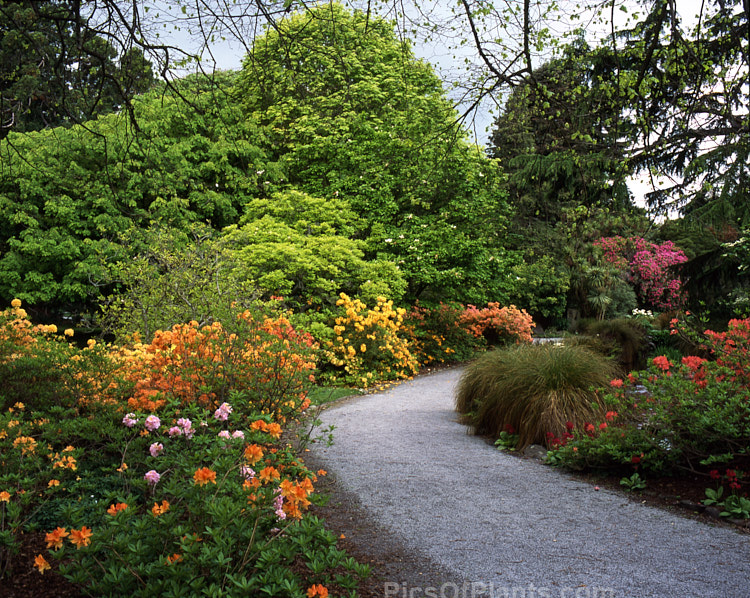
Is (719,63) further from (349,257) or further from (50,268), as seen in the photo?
(50,268)

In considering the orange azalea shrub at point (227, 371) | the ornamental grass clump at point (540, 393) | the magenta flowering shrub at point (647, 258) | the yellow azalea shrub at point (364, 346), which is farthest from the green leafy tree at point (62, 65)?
the magenta flowering shrub at point (647, 258)

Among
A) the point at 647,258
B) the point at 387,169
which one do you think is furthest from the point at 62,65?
the point at 647,258

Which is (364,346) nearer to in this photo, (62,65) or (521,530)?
(521,530)

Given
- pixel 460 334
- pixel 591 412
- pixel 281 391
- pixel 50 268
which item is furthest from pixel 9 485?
pixel 50 268

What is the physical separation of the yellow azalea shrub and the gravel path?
12.6 feet

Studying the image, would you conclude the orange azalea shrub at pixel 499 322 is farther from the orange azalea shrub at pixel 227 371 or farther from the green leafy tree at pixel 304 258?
the orange azalea shrub at pixel 227 371

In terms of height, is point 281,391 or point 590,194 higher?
point 590,194

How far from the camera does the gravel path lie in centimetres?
264

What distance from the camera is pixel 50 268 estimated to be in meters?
12.8

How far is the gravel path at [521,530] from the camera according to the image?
2.64m

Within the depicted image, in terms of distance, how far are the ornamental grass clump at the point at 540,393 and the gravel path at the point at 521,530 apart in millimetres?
Answer: 393

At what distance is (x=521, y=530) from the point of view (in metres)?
3.31

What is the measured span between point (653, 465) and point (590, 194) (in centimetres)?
319

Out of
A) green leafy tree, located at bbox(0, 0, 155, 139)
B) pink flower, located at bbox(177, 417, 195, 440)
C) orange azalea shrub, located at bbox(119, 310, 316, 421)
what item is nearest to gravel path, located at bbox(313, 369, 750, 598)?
orange azalea shrub, located at bbox(119, 310, 316, 421)
